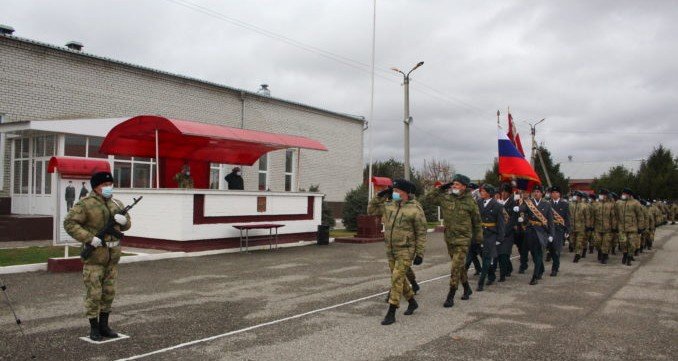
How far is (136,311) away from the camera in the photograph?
749cm

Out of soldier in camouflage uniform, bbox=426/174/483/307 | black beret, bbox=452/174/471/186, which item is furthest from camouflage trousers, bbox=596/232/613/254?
black beret, bbox=452/174/471/186

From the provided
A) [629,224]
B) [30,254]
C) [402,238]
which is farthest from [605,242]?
[30,254]

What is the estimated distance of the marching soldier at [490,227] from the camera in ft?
31.1

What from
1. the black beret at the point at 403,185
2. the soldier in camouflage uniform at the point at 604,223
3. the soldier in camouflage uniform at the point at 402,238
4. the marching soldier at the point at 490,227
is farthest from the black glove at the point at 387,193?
the soldier in camouflage uniform at the point at 604,223

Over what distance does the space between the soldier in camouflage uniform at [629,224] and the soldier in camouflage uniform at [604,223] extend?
217 millimetres

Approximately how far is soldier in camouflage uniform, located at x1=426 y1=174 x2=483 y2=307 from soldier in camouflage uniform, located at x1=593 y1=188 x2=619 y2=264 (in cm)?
700

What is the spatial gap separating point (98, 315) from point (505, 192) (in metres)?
8.39

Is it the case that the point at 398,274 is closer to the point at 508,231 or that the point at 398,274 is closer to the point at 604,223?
A: the point at 508,231

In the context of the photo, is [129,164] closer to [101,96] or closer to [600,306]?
[101,96]

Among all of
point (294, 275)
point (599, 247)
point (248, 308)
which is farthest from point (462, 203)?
point (599, 247)

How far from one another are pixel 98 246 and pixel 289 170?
972 inches

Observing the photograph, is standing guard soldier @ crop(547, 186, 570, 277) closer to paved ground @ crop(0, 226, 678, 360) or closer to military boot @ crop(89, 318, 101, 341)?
paved ground @ crop(0, 226, 678, 360)

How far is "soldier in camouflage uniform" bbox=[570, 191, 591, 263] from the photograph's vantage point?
14.8 meters

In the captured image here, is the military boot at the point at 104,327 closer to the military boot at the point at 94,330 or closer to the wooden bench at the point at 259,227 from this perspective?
the military boot at the point at 94,330
